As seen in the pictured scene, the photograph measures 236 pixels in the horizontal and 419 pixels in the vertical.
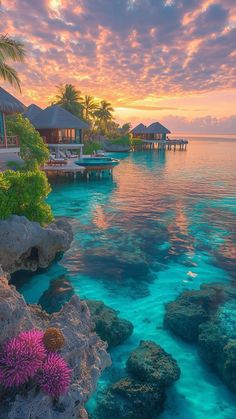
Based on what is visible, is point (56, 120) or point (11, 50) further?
point (56, 120)

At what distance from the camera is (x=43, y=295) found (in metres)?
12.2

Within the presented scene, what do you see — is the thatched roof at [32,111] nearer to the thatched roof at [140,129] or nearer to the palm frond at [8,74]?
the palm frond at [8,74]

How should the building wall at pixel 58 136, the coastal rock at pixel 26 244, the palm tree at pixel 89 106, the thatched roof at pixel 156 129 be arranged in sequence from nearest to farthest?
the coastal rock at pixel 26 244, the building wall at pixel 58 136, the palm tree at pixel 89 106, the thatched roof at pixel 156 129

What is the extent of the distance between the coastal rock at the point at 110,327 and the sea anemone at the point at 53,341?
400 cm

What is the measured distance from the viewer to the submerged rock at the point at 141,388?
7074 mm

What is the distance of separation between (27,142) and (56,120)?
1700 cm

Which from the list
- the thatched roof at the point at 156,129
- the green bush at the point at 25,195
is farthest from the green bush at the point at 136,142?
the green bush at the point at 25,195

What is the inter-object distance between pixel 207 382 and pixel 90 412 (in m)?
3.43

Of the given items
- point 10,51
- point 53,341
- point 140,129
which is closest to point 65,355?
point 53,341

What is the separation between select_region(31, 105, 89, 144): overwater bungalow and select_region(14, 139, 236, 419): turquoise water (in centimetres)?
1193

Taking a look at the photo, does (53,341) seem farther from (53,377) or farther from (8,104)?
(8,104)

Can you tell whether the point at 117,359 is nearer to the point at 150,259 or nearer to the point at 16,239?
the point at 16,239

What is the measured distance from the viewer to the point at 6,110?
2388 cm

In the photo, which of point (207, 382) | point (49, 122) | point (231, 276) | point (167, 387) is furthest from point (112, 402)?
point (49, 122)
